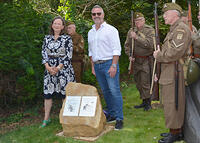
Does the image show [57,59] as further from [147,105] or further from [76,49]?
[147,105]

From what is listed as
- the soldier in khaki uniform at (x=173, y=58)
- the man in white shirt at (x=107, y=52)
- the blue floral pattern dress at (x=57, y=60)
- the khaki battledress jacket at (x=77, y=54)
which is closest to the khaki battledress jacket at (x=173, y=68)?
the soldier in khaki uniform at (x=173, y=58)

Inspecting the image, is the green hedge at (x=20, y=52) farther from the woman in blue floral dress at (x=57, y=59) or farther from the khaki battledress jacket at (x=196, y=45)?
the khaki battledress jacket at (x=196, y=45)

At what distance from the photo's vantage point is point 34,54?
18.6 ft

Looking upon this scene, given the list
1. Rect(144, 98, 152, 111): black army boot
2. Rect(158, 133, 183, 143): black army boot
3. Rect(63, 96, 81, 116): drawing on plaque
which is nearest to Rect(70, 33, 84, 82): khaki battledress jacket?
Rect(63, 96, 81, 116): drawing on plaque

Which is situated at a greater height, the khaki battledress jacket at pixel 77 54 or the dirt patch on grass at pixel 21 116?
the khaki battledress jacket at pixel 77 54

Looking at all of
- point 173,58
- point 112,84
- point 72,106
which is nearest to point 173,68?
point 173,58

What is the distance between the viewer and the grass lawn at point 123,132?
4505mm

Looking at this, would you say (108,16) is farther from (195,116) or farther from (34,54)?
(195,116)

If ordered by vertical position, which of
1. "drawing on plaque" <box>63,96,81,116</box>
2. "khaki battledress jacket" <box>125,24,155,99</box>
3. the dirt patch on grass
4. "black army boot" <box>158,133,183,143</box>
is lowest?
the dirt patch on grass

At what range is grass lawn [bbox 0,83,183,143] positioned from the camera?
4.51 metres

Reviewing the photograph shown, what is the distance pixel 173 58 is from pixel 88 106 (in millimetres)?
1763

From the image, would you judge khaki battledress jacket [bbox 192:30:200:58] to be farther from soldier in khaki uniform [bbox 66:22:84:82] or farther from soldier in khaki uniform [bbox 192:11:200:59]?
soldier in khaki uniform [bbox 66:22:84:82]

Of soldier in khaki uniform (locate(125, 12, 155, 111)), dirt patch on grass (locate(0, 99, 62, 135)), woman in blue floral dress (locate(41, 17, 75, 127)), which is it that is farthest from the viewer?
soldier in khaki uniform (locate(125, 12, 155, 111))

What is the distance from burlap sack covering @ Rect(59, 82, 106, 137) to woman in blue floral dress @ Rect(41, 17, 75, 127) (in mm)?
318
